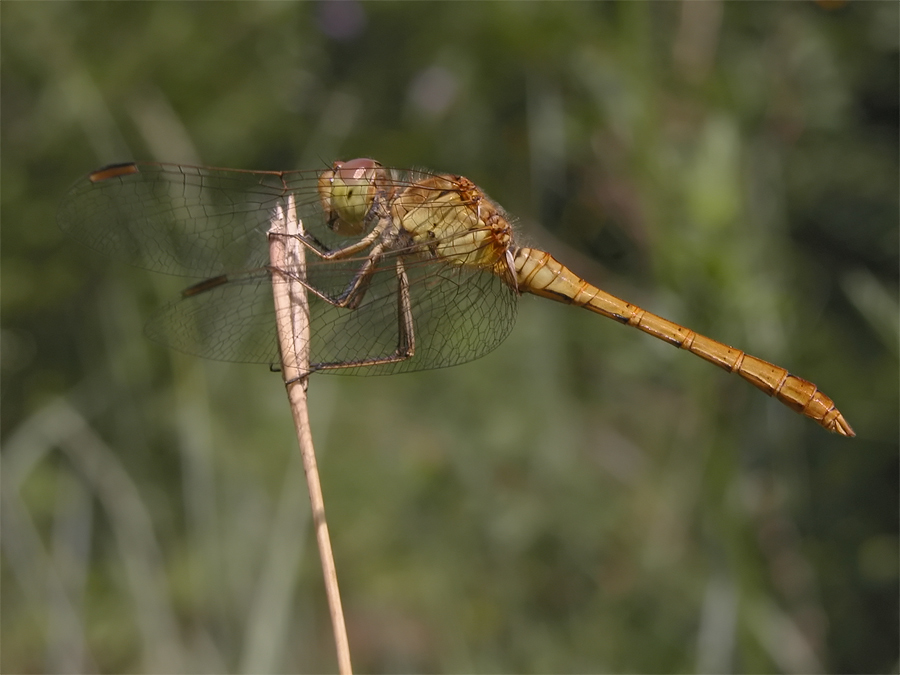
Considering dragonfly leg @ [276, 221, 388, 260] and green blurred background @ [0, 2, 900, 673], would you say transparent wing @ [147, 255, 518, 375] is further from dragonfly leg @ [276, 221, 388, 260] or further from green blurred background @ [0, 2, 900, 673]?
green blurred background @ [0, 2, 900, 673]

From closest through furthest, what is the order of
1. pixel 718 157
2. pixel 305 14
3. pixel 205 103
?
pixel 718 157 < pixel 205 103 < pixel 305 14

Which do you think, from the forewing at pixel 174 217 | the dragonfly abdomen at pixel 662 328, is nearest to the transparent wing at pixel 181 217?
the forewing at pixel 174 217

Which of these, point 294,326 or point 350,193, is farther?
point 350,193

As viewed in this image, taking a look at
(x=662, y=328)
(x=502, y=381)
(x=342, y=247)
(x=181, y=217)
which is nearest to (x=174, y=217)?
(x=181, y=217)

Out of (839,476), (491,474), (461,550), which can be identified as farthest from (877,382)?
(461,550)

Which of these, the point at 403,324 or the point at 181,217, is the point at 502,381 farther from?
the point at 181,217

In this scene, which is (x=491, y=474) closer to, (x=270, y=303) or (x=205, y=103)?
(x=270, y=303)
